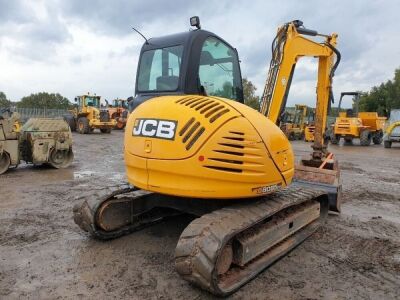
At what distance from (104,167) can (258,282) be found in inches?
289

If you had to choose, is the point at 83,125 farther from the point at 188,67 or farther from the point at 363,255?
the point at 363,255

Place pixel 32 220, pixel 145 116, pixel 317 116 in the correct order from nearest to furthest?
pixel 145 116
pixel 32 220
pixel 317 116

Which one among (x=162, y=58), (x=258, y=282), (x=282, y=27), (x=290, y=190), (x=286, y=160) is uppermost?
(x=282, y=27)

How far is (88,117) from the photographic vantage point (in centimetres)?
2375

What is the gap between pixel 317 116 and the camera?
668 cm

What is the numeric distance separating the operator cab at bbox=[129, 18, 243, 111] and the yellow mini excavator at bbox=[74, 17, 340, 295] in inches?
0.4

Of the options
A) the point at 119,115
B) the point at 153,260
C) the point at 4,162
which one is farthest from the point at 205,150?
the point at 119,115

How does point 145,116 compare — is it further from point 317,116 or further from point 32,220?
point 317,116

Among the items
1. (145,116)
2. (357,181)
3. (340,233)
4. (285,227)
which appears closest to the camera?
(145,116)

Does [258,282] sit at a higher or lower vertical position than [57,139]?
lower

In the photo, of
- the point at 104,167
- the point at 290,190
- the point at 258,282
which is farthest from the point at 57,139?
the point at 258,282

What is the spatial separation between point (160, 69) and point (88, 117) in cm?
2040

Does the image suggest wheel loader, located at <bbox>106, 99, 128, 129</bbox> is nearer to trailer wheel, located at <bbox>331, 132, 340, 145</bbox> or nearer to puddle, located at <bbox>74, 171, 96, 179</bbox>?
trailer wheel, located at <bbox>331, 132, 340, 145</bbox>

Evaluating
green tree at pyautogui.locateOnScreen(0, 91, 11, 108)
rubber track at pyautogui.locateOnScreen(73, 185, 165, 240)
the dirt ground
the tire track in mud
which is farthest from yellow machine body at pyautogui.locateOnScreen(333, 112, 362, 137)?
green tree at pyautogui.locateOnScreen(0, 91, 11, 108)
